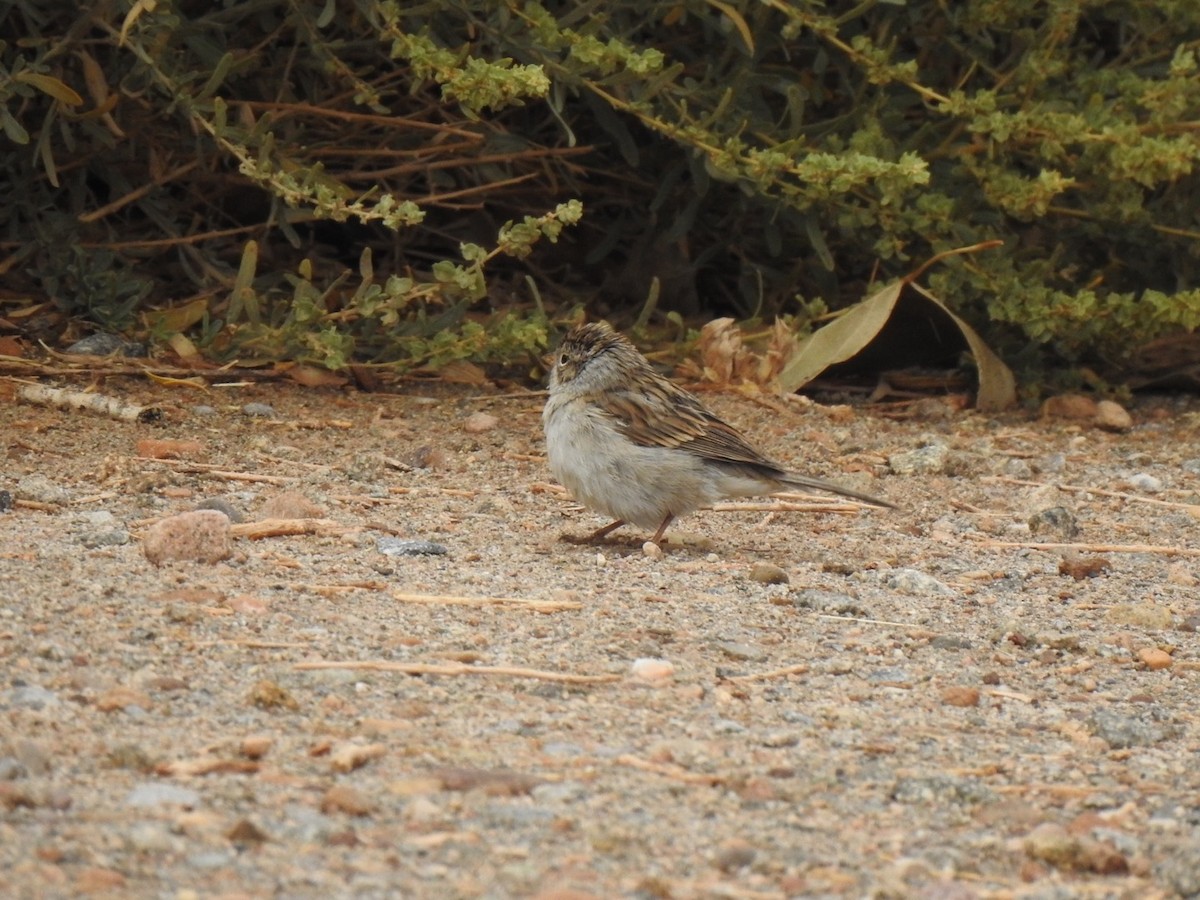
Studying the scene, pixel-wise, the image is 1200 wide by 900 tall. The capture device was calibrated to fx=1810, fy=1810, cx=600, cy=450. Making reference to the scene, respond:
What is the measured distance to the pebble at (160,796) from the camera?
3021 mm

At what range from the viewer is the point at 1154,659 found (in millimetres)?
4492

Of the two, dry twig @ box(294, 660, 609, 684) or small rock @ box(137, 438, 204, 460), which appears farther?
small rock @ box(137, 438, 204, 460)

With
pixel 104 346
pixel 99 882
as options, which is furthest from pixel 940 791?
pixel 104 346

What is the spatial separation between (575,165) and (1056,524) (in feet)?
9.31

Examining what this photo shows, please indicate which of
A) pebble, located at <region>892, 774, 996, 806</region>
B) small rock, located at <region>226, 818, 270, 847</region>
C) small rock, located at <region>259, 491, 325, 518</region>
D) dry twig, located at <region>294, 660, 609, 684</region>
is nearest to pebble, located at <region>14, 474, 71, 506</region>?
small rock, located at <region>259, 491, 325, 518</region>

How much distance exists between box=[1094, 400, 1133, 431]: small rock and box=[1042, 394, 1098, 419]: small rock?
0.04m

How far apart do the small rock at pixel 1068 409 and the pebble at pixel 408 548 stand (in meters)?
3.57

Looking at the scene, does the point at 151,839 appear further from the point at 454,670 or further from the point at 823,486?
the point at 823,486

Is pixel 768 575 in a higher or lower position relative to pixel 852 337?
lower

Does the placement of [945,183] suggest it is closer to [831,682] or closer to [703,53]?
[703,53]

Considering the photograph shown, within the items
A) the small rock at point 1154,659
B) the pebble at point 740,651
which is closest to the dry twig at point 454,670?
the pebble at point 740,651

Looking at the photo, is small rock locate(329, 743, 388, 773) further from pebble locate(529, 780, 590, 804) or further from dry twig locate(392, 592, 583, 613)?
dry twig locate(392, 592, 583, 613)

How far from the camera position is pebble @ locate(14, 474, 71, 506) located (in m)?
5.46

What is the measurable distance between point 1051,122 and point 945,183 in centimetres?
66
